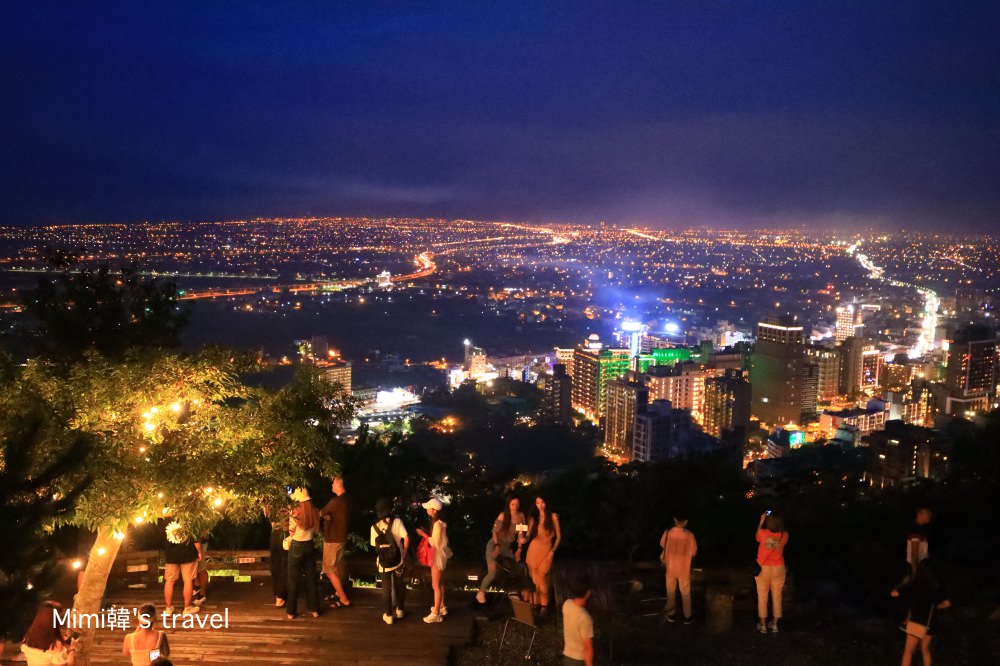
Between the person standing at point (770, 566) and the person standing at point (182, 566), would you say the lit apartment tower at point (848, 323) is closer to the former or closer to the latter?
the person standing at point (770, 566)

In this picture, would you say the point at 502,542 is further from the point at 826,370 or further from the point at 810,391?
the point at 826,370

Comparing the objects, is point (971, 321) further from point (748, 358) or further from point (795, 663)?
point (795, 663)

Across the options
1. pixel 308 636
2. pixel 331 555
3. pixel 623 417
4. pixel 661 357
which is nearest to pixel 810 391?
pixel 661 357

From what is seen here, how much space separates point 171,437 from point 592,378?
46.5 meters

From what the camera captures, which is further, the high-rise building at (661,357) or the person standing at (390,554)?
the high-rise building at (661,357)

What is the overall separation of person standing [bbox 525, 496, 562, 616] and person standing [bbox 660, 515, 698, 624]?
87cm

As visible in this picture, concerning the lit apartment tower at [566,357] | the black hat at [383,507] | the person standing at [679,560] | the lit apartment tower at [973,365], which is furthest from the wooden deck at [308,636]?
the lit apartment tower at [973,365]

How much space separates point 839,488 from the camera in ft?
36.9

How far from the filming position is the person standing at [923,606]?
524 centimetres

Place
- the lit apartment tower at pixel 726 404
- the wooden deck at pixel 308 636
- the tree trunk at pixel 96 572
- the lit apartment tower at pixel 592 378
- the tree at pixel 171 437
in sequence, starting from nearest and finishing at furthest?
the tree at pixel 171 437 < the tree trunk at pixel 96 572 < the wooden deck at pixel 308 636 < the lit apartment tower at pixel 592 378 < the lit apartment tower at pixel 726 404

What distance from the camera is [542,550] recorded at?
6.12 m

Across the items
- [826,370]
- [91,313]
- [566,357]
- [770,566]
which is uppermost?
[91,313]

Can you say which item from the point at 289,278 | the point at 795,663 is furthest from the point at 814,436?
the point at 795,663

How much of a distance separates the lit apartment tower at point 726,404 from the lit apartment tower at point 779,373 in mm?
2406
